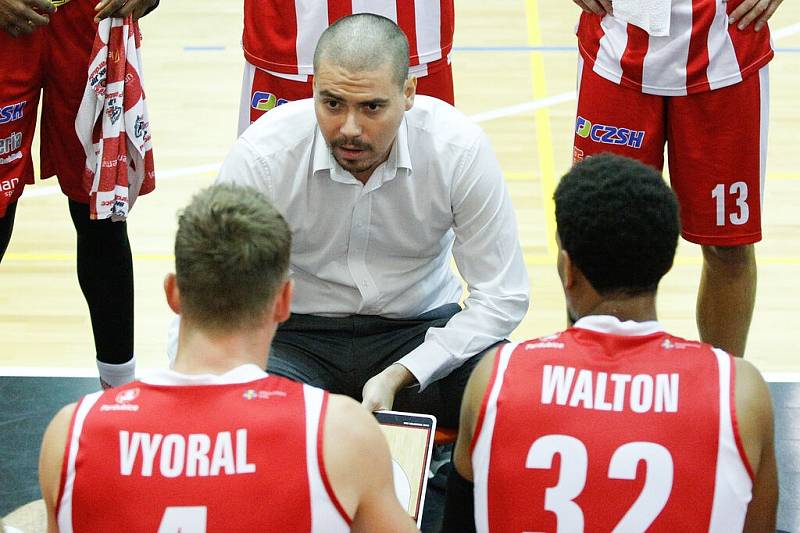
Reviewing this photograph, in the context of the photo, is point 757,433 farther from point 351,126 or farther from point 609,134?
point 609,134

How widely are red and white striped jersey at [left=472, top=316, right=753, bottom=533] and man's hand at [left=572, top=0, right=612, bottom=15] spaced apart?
5.77 feet

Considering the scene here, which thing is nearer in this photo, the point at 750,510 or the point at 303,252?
the point at 750,510

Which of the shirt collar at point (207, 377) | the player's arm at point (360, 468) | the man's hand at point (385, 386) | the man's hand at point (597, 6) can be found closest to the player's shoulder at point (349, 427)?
the player's arm at point (360, 468)

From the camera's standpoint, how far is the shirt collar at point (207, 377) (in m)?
1.93

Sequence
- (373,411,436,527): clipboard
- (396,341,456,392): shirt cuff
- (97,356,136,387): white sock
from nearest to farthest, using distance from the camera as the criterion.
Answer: (373,411,436,527): clipboard < (396,341,456,392): shirt cuff < (97,356,136,387): white sock

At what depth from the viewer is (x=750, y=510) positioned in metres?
2.07

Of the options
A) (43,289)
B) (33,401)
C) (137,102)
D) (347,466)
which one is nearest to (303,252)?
(137,102)

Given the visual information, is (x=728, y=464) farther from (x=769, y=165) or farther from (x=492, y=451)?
(x=769, y=165)

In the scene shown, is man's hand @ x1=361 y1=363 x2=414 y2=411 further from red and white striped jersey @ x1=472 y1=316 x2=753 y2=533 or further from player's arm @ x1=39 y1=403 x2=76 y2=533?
player's arm @ x1=39 y1=403 x2=76 y2=533

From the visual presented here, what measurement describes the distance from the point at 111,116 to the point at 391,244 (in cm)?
84

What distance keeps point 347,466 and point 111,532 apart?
0.37 meters

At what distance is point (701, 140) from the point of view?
11.6 ft

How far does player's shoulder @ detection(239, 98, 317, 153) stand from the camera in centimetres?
319

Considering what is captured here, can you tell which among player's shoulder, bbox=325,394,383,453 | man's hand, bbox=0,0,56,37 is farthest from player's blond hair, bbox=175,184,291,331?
man's hand, bbox=0,0,56,37
